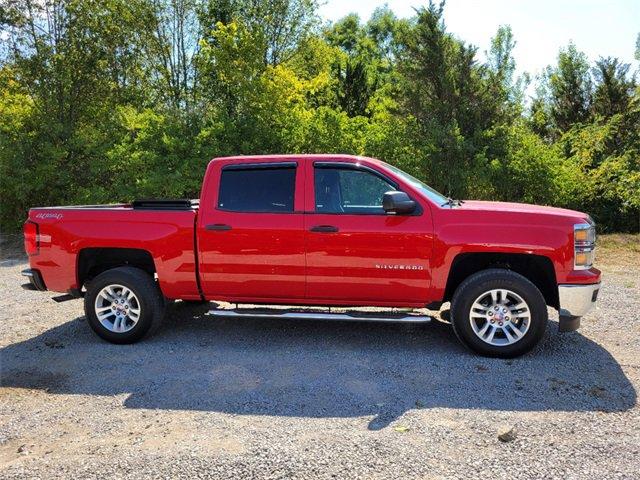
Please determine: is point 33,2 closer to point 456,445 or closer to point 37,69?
point 37,69

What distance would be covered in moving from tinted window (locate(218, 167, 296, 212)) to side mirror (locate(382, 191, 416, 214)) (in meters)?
0.98

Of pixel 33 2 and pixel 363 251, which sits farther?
pixel 33 2

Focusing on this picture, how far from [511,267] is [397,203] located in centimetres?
139

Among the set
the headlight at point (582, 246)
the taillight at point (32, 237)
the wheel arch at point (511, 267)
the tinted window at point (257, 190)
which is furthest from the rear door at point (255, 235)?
the headlight at point (582, 246)

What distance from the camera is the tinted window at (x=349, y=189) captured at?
213 inches

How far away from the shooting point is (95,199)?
13.6m

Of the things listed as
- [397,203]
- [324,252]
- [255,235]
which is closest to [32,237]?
[255,235]

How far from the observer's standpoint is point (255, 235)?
5371 millimetres

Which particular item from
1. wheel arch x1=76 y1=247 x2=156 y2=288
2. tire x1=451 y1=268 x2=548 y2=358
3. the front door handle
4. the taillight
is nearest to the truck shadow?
tire x1=451 y1=268 x2=548 y2=358

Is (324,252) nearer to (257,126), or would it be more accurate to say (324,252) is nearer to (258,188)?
(258,188)

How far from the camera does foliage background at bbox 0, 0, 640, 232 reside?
13.1m

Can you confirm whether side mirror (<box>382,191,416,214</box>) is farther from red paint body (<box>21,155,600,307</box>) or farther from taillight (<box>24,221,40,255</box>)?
taillight (<box>24,221,40,255</box>)

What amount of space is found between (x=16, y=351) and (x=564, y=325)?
212 inches

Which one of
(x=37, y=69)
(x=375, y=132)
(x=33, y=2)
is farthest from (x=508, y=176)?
(x=33, y=2)
